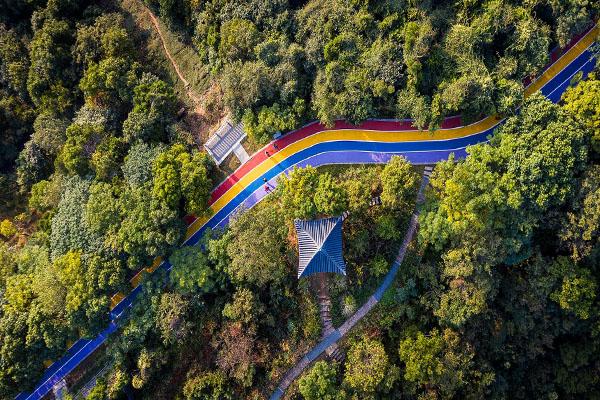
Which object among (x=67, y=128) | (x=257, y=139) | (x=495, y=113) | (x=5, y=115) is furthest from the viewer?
(x=5, y=115)

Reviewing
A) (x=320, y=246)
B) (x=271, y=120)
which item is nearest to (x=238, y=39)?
(x=271, y=120)

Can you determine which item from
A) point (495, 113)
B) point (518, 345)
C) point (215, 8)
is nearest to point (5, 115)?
point (215, 8)

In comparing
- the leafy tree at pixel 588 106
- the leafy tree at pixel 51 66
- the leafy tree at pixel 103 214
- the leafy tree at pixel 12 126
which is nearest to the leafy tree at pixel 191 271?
the leafy tree at pixel 103 214

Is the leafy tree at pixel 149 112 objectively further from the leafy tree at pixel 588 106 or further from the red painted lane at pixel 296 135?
the leafy tree at pixel 588 106

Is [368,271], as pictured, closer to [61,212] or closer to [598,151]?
[598,151]

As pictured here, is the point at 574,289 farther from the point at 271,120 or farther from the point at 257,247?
the point at 271,120

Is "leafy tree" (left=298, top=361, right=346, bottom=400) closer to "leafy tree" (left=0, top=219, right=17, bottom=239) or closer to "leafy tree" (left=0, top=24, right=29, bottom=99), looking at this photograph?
"leafy tree" (left=0, top=219, right=17, bottom=239)
